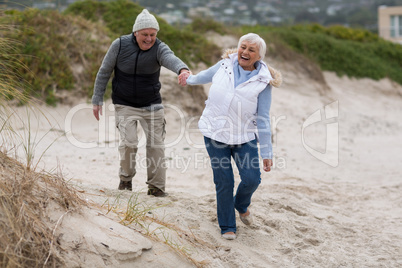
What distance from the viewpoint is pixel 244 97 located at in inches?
165

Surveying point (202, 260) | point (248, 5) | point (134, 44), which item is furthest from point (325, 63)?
point (248, 5)

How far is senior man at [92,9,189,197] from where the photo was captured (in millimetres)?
5039

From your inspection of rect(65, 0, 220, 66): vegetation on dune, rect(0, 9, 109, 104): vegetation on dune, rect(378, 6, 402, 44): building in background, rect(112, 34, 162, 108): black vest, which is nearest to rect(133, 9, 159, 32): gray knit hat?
rect(112, 34, 162, 108): black vest

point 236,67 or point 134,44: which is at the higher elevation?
point 134,44

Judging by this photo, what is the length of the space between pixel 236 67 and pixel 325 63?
12.3m

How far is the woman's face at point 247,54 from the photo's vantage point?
4.21m

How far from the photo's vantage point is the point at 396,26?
39.1m

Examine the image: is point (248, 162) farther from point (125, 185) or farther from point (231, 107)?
point (125, 185)

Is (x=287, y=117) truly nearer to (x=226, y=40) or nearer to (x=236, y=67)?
(x=226, y=40)

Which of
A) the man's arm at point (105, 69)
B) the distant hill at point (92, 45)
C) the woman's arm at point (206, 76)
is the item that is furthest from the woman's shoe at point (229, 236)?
the distant hill at point (92, 45)

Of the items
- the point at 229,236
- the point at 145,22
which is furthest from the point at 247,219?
the point at 145,22

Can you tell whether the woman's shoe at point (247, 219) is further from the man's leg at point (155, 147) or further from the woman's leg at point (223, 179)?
the man's leg at point (155, 147)

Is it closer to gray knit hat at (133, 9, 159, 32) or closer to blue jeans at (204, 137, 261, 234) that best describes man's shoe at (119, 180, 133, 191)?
blue jeans at (204, 137, 261, 234)

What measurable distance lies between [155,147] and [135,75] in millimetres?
832
